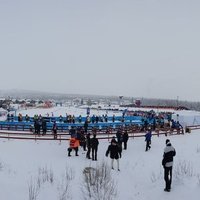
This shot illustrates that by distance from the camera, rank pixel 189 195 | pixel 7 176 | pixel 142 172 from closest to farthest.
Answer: pixel 189 195 → pixel 7 176 → pixel 142 172

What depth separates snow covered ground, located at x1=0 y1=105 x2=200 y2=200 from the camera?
1155 cm

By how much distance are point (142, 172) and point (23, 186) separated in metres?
5.38

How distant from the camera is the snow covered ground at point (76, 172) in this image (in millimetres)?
11555

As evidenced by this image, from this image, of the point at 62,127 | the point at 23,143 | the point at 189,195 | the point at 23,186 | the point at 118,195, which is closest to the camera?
the point at 189,195

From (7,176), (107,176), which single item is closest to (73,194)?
(107,176)

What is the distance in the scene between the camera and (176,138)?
26.0 meters

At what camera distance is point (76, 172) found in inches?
571

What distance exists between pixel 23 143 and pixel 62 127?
7037 mm

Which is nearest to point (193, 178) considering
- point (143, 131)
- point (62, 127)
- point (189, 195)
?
point (189, 195)

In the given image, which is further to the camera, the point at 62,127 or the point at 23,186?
the point at 62,127

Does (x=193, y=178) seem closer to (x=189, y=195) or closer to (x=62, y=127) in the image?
(x=189, y=195)

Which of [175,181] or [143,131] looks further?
[143,131]

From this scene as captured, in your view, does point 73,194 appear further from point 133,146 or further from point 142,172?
point 133,146

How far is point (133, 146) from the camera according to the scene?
72.5 feet
